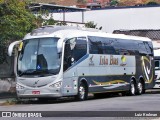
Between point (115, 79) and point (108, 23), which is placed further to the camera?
point (108, 23)

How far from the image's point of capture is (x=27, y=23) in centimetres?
3148

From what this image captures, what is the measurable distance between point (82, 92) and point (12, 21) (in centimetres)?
624

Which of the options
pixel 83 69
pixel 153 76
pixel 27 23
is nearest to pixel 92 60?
pixel 83 69

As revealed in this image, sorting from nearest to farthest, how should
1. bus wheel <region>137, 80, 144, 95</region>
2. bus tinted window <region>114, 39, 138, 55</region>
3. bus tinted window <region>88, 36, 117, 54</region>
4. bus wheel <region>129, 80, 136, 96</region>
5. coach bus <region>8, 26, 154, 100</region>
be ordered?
coach bus <region>8, 26, 154, 100</region>, bus tinted window <region>88, 36, 117, 54</region>, bus tinted window <region>114, 39, 138, 55</region>, bus wheel <region>129, 80, 136, 96</region>, bus wheel <region>137, 80, 144, 95</region>

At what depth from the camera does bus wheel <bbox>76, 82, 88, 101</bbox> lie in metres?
26.8

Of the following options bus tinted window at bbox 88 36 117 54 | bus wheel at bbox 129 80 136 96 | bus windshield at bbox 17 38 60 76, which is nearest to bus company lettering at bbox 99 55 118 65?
bus tinted window at bbox 88 36 117 54

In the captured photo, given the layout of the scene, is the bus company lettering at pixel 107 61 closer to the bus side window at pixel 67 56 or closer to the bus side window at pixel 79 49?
the bus side window at pixel 79 49

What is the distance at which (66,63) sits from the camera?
25641 millimetres

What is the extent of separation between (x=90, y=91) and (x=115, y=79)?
315 cm

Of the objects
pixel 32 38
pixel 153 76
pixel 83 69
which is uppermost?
pixel 32 38

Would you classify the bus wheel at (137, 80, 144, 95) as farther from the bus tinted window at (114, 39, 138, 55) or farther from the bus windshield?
the bus windshield

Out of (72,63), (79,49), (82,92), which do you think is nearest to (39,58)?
(72,63)

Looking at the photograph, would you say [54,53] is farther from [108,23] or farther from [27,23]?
[108,23]

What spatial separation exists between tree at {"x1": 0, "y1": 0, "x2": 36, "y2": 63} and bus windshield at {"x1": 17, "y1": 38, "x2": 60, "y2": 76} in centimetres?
420
